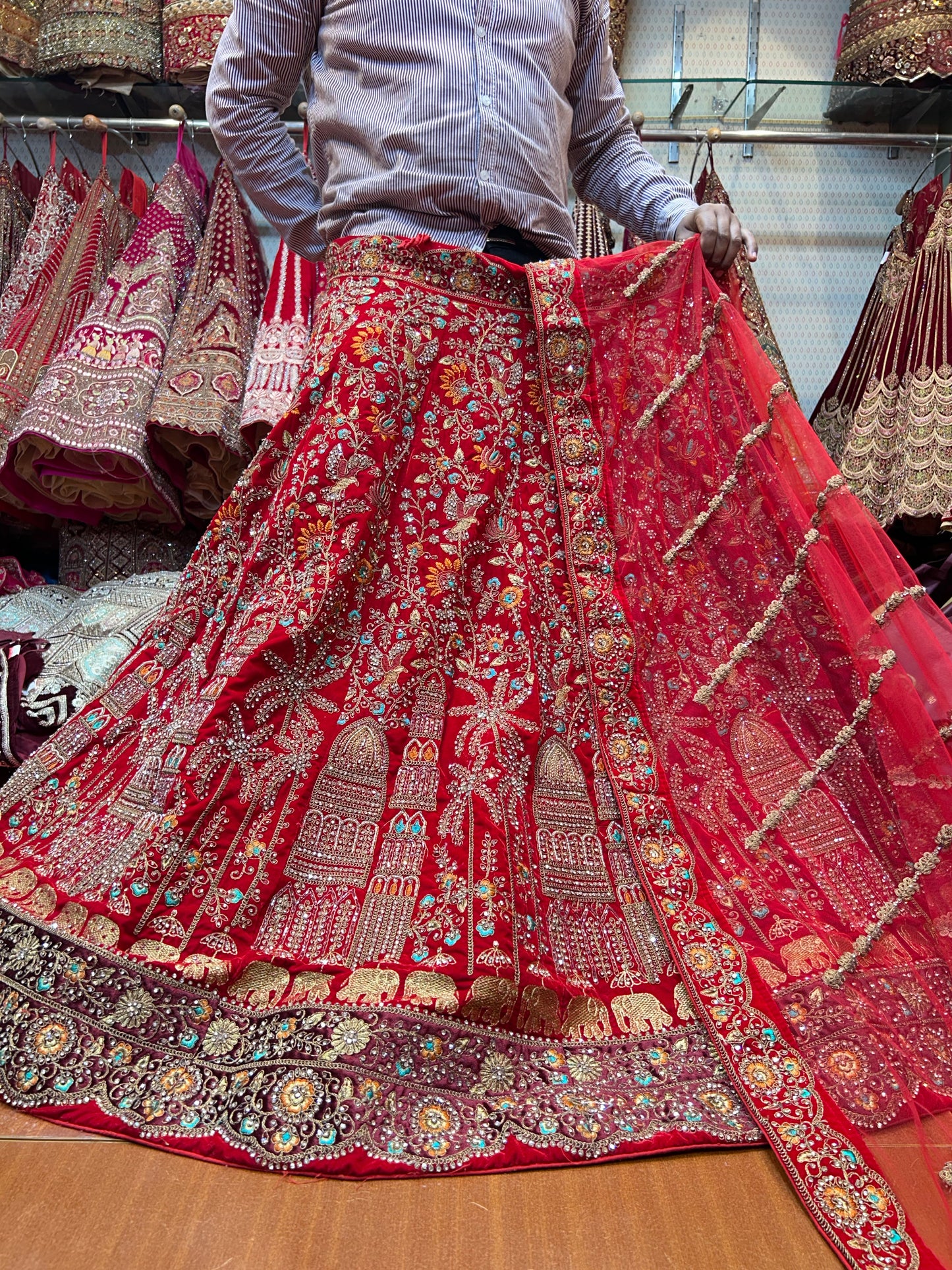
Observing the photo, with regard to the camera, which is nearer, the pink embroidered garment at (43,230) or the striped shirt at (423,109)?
the striped shirt at (423,109)

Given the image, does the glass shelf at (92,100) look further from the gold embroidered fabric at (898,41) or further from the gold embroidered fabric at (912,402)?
the gold embroidered fabric at (912,402)

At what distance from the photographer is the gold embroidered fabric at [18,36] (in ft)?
6.98

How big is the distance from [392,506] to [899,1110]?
83cm

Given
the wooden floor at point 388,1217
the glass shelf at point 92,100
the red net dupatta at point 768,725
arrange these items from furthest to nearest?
1. the glass shelf at point 92,100
2. the red net dupatta at point 768,725
3. the wooden floor at point 388,1217

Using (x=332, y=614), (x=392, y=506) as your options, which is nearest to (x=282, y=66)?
(x=392, y=506)

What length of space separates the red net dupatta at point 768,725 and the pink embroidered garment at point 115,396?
3.19 ft

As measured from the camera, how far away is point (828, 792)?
1.04 metres

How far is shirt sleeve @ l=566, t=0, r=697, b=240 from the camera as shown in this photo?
140 cm

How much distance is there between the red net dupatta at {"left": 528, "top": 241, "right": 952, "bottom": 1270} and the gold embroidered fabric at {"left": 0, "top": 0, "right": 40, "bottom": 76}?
64.8 inches

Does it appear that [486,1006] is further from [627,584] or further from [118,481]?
[118,481]

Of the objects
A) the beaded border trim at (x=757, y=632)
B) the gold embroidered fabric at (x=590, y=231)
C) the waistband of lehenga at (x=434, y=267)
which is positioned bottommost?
the beaded border trim at (x=757, y=632)

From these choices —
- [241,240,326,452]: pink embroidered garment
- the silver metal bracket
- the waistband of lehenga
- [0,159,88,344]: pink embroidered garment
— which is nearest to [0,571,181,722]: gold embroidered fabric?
[241,240,326,452]: pink embroidered garment

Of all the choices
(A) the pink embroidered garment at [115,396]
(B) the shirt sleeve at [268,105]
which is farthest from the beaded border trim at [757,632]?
(A) the pink embroidered garment at [115,396]

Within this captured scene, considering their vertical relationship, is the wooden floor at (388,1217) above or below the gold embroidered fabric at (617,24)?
below
